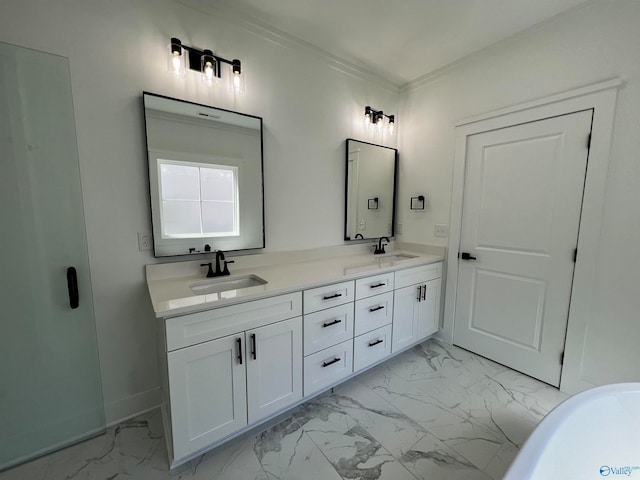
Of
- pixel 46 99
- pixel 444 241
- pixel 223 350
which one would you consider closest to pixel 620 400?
pixel 444 241

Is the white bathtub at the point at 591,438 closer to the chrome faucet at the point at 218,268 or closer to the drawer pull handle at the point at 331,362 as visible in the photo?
the drawer pull handle at the point at 331,362

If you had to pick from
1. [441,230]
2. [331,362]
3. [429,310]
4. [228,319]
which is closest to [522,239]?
[441,230]

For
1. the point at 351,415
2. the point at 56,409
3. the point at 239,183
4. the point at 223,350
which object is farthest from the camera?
the point at 239,183

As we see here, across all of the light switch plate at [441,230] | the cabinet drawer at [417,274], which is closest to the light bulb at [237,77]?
the cabinet drawer at [417,274]

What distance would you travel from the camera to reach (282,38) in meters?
2.05

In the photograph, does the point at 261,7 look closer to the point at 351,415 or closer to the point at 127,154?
the point at 127,154

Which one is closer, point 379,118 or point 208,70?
point 208,70

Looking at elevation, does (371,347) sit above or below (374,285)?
below

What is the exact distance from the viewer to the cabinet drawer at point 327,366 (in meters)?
1.71

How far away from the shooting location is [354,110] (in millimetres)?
2582

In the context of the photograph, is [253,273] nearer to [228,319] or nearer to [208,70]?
[228,319]

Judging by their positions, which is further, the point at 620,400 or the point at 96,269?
the point at 96,269

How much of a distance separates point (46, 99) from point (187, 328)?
4.66 ft

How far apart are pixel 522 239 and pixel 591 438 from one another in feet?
4.63
